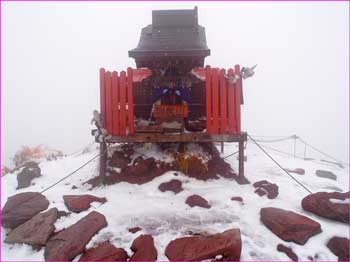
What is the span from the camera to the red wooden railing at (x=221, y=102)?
711 centimetres

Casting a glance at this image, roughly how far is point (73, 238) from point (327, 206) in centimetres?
523

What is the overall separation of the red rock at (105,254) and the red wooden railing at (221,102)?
13.0 ft

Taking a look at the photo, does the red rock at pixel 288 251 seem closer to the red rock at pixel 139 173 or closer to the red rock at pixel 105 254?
the red rock at pixel 105 254

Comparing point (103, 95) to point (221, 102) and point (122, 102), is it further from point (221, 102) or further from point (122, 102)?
point (221, 102)

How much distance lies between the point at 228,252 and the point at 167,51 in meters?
5.52

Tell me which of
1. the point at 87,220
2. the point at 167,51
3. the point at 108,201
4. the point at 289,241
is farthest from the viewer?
the point at 167,51

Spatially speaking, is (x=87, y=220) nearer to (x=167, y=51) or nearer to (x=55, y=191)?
(x=55, y=191)

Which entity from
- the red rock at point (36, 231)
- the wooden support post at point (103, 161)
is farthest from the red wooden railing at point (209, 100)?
the red rock at point (36, 231)

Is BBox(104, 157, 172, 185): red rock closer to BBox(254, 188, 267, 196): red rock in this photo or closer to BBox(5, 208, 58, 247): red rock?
BBox(5, 208, 58, 247): red rock

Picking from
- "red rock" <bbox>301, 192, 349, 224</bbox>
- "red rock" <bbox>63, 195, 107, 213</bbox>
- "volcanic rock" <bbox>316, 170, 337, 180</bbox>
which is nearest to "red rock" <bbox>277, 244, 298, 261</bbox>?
"red rock" <bbox>301, 192, 349, 224</bbox>

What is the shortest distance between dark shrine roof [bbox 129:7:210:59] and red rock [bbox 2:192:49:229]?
473cm

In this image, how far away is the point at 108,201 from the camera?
20.5 feet

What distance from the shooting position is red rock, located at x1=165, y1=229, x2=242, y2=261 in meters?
4.31

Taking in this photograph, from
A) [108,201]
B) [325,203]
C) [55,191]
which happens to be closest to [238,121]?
[325,203]
